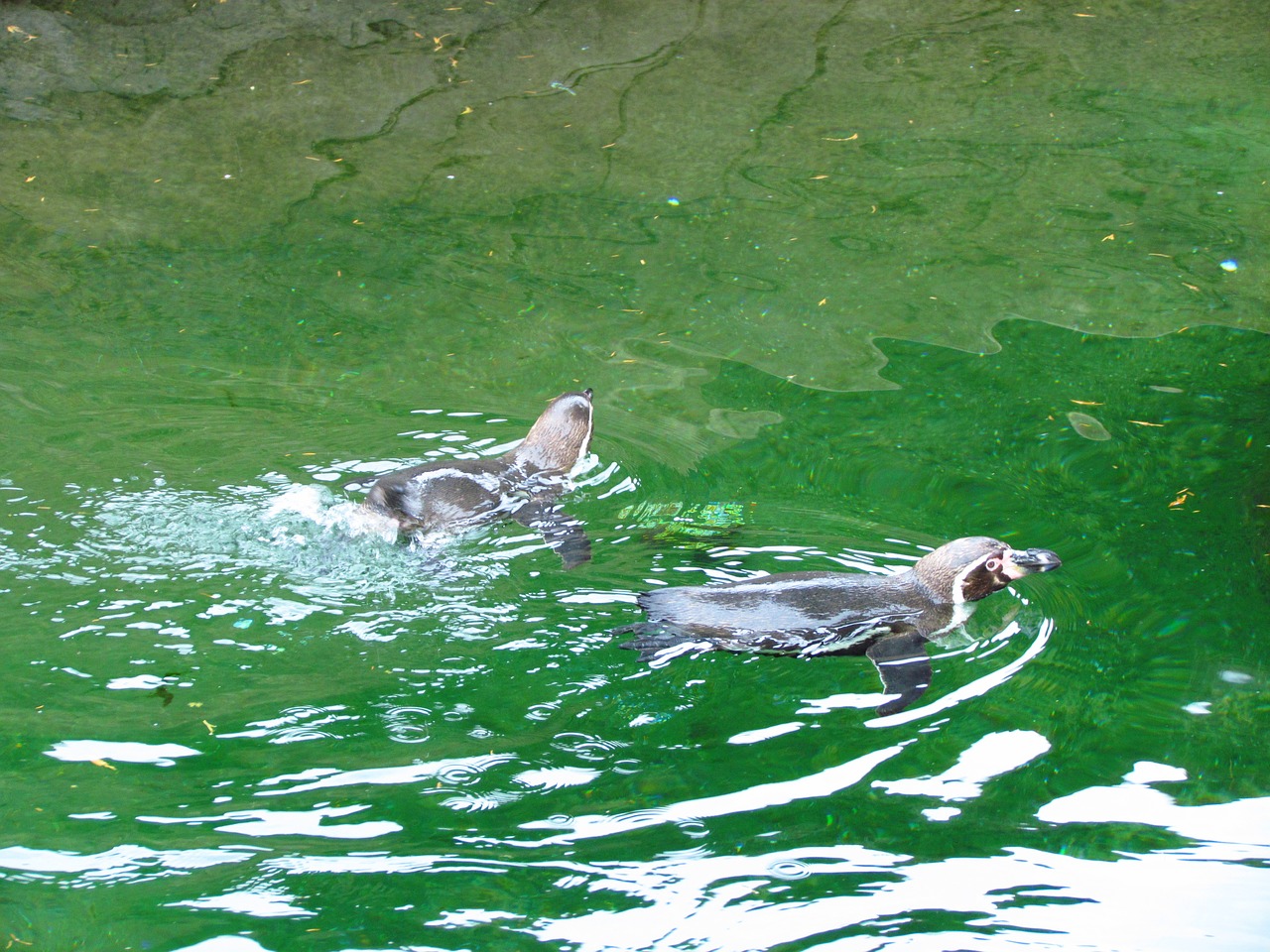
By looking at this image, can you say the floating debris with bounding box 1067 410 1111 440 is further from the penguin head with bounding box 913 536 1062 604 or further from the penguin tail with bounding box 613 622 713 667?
the penguin tail with bounding box 613 622 713 667

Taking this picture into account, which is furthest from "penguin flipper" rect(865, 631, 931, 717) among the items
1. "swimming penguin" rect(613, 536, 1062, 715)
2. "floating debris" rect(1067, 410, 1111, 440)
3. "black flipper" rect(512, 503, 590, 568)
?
"floating debris" rect(1067, 410, 1111, 440)

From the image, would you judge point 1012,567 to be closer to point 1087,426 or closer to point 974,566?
point 974,566

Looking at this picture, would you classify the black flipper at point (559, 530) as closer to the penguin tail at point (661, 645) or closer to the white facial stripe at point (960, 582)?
the penguin tail at point (661, 645)

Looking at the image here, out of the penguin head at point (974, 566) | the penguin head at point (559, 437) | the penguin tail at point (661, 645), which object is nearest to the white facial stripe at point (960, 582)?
the penguin head at point (974, 566)

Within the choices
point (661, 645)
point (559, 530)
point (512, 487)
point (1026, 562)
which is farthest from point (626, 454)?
point (1026, 562)

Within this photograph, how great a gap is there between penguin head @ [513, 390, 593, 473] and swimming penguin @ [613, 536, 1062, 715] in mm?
1297

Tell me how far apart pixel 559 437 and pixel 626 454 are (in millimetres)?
343

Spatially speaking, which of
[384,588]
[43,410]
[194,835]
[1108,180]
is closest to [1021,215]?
[1108,180]

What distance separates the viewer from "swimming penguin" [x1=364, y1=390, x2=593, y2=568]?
4.98 m

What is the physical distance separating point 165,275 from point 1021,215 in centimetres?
510

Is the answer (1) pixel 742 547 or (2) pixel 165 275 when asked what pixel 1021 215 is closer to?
(1) pixel 742 547

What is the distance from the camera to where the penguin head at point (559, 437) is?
18.1ft

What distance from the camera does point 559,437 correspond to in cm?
557

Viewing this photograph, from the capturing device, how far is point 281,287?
23.4ft
